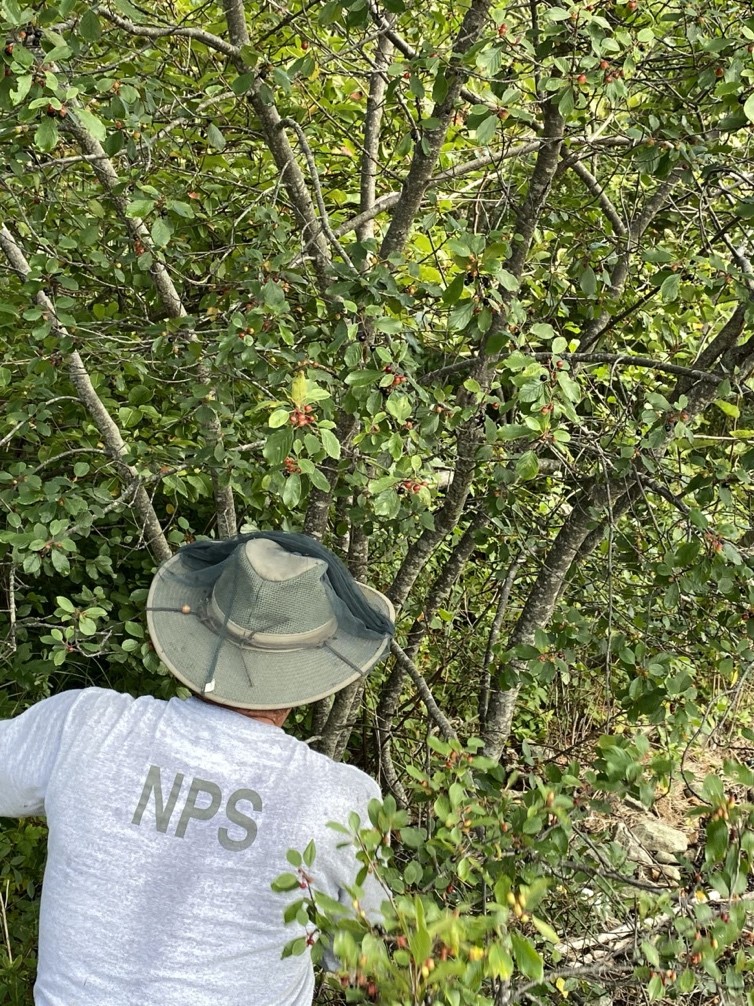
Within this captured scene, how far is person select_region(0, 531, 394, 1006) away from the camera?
1.69 m

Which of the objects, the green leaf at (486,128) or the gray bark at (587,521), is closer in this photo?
the green leaf at (486,128)

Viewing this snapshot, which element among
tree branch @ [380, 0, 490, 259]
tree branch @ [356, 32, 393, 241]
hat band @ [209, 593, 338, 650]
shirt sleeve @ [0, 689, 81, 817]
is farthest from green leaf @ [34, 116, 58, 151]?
tree branch @ [356, 32, 393, 241]

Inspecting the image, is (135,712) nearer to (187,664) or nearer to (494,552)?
(187,664)

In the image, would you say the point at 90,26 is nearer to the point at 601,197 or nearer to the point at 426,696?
the point at 601,197

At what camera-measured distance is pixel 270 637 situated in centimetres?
194

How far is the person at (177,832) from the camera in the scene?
5.55 ft

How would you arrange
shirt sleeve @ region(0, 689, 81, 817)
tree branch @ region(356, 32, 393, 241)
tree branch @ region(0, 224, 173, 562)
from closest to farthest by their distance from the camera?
1. shirt sleeve @ region(0, 689, 81, 817)
2. tree branch @ region(0, 224, 173, 562)
3. tree branch @ region(356, 32, 393, 241)

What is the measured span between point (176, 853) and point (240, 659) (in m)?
0.44

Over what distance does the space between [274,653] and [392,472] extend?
56 cm

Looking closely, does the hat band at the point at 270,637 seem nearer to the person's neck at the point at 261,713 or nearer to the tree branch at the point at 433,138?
the person's neck at the point at 261,713

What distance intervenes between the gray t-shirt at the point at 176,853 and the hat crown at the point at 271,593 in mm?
264

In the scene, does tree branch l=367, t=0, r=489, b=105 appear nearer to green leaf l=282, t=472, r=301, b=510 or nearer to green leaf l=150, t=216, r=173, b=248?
green leaf l=150, t=216, r=173, b=248

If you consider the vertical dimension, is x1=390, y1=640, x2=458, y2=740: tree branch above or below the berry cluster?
below

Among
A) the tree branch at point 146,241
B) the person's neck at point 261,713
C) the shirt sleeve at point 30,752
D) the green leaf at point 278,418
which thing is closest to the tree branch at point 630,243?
the tree branch at point 146,241
